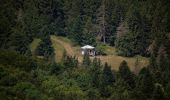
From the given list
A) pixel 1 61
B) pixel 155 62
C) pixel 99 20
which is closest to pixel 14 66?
pixel 1 61

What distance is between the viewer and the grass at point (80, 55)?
11131cm

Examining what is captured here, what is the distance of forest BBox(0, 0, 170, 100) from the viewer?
80062 millimetres

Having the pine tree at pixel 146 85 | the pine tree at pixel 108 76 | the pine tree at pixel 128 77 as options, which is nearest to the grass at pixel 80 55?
the pine tree at pixel 108 76

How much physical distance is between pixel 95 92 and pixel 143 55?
1291 inches

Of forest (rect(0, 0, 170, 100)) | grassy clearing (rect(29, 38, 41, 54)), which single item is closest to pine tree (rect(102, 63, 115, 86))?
forest (rect(0, 0, 170, 100))

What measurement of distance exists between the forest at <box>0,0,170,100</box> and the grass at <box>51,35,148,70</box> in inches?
55.8

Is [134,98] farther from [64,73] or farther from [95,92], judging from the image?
[64,73]

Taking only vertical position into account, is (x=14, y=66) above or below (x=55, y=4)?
below

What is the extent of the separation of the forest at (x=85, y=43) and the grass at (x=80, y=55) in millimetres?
1418

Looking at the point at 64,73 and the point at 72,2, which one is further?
the point at 72,2

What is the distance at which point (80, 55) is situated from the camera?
116875 millimetres

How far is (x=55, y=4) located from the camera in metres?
135

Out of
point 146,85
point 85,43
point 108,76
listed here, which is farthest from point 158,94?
point 85,43

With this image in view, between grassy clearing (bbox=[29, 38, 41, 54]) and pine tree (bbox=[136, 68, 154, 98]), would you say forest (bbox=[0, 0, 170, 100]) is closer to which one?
pine tree (bbox=[136, 68, 154, 98])
